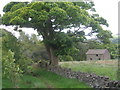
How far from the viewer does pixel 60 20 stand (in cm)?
1678

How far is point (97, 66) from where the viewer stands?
52.3 feet

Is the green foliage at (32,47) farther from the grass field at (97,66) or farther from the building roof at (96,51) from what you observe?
the building roof at (96,51)

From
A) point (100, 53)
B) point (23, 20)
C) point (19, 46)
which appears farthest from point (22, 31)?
point (100, 53)

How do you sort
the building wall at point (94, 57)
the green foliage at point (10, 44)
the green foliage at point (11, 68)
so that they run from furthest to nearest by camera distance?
1. the building wall at point (94, 57)
2. the green foliage at point (10, 44)
3. the green foliage at point (11, 68)

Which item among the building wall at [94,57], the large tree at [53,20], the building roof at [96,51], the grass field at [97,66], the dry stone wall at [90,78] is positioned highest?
the large tree at [53,20]

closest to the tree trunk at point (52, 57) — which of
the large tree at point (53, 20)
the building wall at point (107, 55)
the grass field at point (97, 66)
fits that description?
the large tree at point (53, 20)

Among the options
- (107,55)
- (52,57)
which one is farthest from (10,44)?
(107,55)

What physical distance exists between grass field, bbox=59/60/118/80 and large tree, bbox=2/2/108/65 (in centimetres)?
185

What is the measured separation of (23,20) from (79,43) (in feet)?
16.3

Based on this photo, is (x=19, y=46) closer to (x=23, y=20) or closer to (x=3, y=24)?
(x=23, y=20)

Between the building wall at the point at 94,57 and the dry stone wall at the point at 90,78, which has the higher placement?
the building wall at the point at 94,57

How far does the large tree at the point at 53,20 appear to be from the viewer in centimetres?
1673

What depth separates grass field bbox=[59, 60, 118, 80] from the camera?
14.7 meters

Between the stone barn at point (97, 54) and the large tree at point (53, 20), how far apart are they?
1876 millimetres
